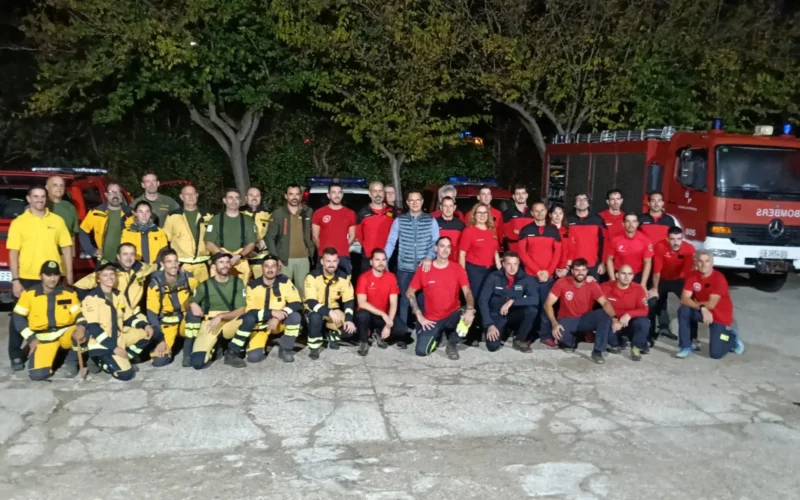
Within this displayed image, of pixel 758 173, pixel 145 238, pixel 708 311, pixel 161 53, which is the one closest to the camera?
pixel 708 311

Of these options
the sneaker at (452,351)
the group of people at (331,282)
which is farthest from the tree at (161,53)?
the sneaker at (452,351)

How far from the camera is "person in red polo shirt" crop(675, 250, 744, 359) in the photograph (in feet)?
26.0

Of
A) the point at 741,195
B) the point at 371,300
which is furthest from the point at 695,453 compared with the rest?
the point at 741,195

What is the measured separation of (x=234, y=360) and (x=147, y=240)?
1799 millimetres

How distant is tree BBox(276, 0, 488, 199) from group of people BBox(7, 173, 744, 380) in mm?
6958

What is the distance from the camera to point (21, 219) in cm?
770

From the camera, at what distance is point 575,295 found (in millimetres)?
7992

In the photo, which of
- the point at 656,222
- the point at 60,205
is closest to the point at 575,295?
Answer: the point at 656,222

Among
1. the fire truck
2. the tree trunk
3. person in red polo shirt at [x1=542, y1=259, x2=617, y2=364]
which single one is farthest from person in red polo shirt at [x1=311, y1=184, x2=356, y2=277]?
the tree trunk

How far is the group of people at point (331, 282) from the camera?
7.29 metres

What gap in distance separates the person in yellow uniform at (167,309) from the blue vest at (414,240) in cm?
232

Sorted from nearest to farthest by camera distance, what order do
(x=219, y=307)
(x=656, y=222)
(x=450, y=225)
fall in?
(x=219, y=307)
(x=450, y=225)
(x=656, y=222)

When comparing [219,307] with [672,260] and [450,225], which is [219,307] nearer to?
[450,225]

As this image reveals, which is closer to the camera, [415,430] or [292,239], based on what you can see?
[415,430]
